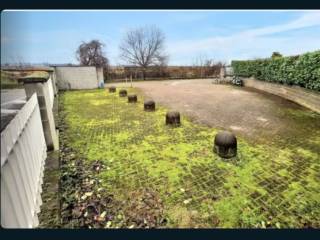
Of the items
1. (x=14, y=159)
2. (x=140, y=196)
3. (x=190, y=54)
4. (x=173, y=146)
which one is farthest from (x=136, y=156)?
(x=190, y=54)

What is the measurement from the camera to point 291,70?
10.8 metres

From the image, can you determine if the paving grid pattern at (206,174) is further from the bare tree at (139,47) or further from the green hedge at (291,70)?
the bare tree at (139,47)

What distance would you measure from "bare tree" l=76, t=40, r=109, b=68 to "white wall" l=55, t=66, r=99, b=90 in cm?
1381

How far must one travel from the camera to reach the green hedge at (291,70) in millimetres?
8891

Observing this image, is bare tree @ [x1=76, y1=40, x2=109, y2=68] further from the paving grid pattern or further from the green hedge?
the paving grid pattern

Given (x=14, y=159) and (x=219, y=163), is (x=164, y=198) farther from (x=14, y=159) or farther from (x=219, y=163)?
(x=14, y=159)

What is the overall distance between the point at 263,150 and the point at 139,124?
405 cm

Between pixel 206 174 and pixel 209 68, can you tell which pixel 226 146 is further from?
pixel 209 68

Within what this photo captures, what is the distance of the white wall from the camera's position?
52.3 feet

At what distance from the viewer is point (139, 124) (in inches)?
283

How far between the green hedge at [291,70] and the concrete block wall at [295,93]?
0.26 m

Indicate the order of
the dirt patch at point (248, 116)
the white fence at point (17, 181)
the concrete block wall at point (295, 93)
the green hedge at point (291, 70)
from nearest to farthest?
the white fence at point (17, 181)
the dirt patch at point (248, 116)
the green hedge at point (291, 70)
the concrete block wall at point (295, 93)

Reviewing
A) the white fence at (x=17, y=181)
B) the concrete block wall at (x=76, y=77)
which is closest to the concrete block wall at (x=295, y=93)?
the white fence at (x=17, y=181)

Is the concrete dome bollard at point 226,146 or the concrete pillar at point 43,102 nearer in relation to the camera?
the concrete pillar at point 43,102
